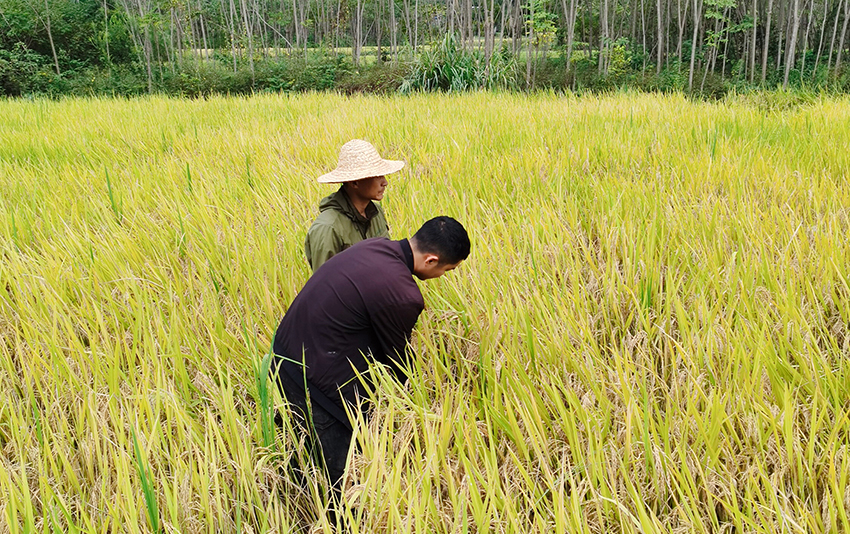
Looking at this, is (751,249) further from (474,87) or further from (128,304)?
(474,87)

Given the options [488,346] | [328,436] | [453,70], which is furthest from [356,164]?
[453,70]

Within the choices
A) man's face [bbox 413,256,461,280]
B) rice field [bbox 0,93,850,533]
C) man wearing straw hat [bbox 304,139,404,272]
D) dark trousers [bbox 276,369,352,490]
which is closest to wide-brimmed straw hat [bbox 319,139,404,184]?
man wearing straw hat [bbox 304,139,404,272]

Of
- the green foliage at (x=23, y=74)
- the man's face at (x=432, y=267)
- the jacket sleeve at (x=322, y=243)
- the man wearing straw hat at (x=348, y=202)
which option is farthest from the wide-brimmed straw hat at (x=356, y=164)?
the green foliage at (x=23, y=74)

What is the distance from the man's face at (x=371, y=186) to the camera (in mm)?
2057

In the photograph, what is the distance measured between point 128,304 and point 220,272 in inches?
14.4

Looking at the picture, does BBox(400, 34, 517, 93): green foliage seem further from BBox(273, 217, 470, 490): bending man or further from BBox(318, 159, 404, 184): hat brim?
BBox(273, 217, 470, 490): bending man

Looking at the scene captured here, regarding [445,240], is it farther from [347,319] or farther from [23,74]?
[23,74]

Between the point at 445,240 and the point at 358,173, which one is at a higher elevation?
the point at 358,173

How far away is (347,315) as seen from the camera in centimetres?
149

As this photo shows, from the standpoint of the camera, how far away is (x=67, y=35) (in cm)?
1547

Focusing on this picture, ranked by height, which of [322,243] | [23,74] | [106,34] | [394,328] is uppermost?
[106,34]

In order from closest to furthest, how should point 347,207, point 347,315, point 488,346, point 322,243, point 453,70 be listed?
1. point 347,315
2. point 488,346
3. point 322,243
4. point 347,207
5. point 453,70

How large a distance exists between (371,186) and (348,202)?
0.41 ft

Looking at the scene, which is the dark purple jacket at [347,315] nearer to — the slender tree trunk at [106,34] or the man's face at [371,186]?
the man's face at [371,186]
